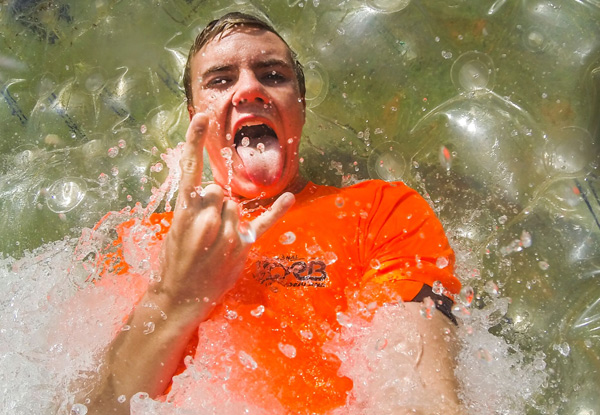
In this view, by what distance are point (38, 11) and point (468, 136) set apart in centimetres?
142

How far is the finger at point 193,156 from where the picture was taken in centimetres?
91

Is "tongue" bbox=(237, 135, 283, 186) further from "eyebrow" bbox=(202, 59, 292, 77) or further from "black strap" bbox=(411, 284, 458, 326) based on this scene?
"black strap" bbox=(411, 284, 458, 326)

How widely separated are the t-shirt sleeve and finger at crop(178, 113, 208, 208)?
410 mm

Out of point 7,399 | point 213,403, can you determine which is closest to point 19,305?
point 7,399

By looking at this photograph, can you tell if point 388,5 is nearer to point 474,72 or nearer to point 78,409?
point 474,72

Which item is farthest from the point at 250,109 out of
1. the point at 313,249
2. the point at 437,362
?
the point at 437,362

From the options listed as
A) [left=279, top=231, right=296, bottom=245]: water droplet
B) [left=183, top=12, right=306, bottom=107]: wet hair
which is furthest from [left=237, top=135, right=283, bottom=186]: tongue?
[left=183, top=12, right=306, bottom=107]: wet hair

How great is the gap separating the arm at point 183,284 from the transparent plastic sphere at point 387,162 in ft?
2.49

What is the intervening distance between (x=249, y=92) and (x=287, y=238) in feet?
1.11

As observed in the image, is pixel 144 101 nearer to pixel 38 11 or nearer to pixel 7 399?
pixel 38 11

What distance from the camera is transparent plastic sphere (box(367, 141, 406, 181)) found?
1.64 meters

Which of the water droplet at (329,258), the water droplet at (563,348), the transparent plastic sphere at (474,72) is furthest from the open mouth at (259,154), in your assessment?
the water droplet at (563,348)

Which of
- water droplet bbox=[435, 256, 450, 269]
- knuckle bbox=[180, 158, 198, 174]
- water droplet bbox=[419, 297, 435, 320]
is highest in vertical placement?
knuckle bbox=[180, 158, 198, 174]

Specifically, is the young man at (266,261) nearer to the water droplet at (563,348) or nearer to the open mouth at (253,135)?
the open mouth at (253,135)
